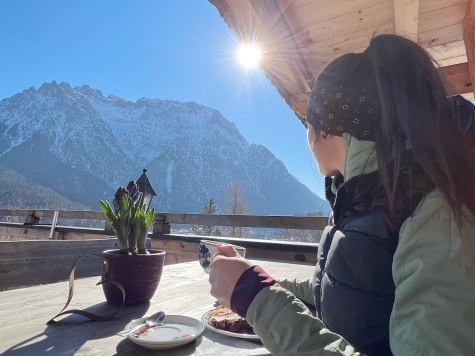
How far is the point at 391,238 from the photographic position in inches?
29.4

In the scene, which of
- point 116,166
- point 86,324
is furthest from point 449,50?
point 116,166

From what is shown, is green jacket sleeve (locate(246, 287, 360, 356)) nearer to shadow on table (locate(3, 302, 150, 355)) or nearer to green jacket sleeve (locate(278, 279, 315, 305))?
shadow on table (locate(3, 302, 150, 355))

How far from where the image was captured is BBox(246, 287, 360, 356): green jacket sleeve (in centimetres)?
69

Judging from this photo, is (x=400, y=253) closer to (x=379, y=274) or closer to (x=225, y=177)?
(x=379, y=274)

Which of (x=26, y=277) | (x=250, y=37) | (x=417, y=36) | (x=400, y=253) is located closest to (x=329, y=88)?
(x=400, y=253)

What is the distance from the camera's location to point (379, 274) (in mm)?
734

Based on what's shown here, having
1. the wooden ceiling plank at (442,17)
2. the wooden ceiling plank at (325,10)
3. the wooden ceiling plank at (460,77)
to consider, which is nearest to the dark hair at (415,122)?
the wooden ceiling plank at (325,10)

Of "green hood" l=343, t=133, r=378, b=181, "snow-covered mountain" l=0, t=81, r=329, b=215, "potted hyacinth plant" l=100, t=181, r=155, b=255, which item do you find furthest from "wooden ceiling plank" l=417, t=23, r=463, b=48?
"snow-covered mountain" l=0, t=81, r=329, b=215

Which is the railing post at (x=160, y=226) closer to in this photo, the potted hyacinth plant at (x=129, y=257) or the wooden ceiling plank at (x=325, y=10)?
the wooden ceiling plank at (x=325, y=10)

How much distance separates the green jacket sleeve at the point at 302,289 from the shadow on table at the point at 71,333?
1.87 feet

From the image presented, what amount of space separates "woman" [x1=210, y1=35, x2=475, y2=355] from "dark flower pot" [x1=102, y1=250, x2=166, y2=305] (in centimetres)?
33

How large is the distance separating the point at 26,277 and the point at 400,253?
1.75 m

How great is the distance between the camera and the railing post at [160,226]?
4.46 m

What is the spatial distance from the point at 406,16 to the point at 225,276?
222 centimetres
